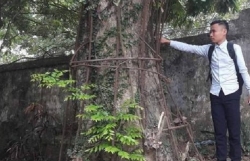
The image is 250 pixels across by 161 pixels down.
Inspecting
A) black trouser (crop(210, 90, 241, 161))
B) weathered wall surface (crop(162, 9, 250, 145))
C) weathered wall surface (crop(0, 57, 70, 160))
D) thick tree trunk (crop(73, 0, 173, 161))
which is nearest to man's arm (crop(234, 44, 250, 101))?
black trouser (crop(210, 90, 241, 161))

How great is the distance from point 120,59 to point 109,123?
56 centimetres

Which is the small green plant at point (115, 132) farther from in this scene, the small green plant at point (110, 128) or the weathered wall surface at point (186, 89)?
the weathered wall surface at point (186, 89)

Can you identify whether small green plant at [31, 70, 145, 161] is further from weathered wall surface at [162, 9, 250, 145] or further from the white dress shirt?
weathered wall surface at [162, 9, 250, 145]

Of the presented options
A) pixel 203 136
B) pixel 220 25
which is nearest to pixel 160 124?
pixel 220 25

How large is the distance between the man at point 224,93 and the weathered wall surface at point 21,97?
213 cm

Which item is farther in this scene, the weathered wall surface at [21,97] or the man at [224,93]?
the weathered wall surface at [21,97]

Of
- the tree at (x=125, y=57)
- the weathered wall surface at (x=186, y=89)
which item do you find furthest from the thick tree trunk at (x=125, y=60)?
the weathered wall surface at (x=186, y=89)

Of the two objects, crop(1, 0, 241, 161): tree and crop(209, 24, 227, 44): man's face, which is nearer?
crop(1, 0, 241, 161): tree

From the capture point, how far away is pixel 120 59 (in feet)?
10.1

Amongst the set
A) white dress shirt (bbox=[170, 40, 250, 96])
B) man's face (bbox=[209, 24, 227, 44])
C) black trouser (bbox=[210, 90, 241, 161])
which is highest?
man's face (bbox=[209, 24, 227, 44])

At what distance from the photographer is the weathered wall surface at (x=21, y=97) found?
202 inches

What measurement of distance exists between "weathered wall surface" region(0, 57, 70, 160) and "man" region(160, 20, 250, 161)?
6.98 ft

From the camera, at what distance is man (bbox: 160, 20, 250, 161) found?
3.84m

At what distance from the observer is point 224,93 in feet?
12.6
